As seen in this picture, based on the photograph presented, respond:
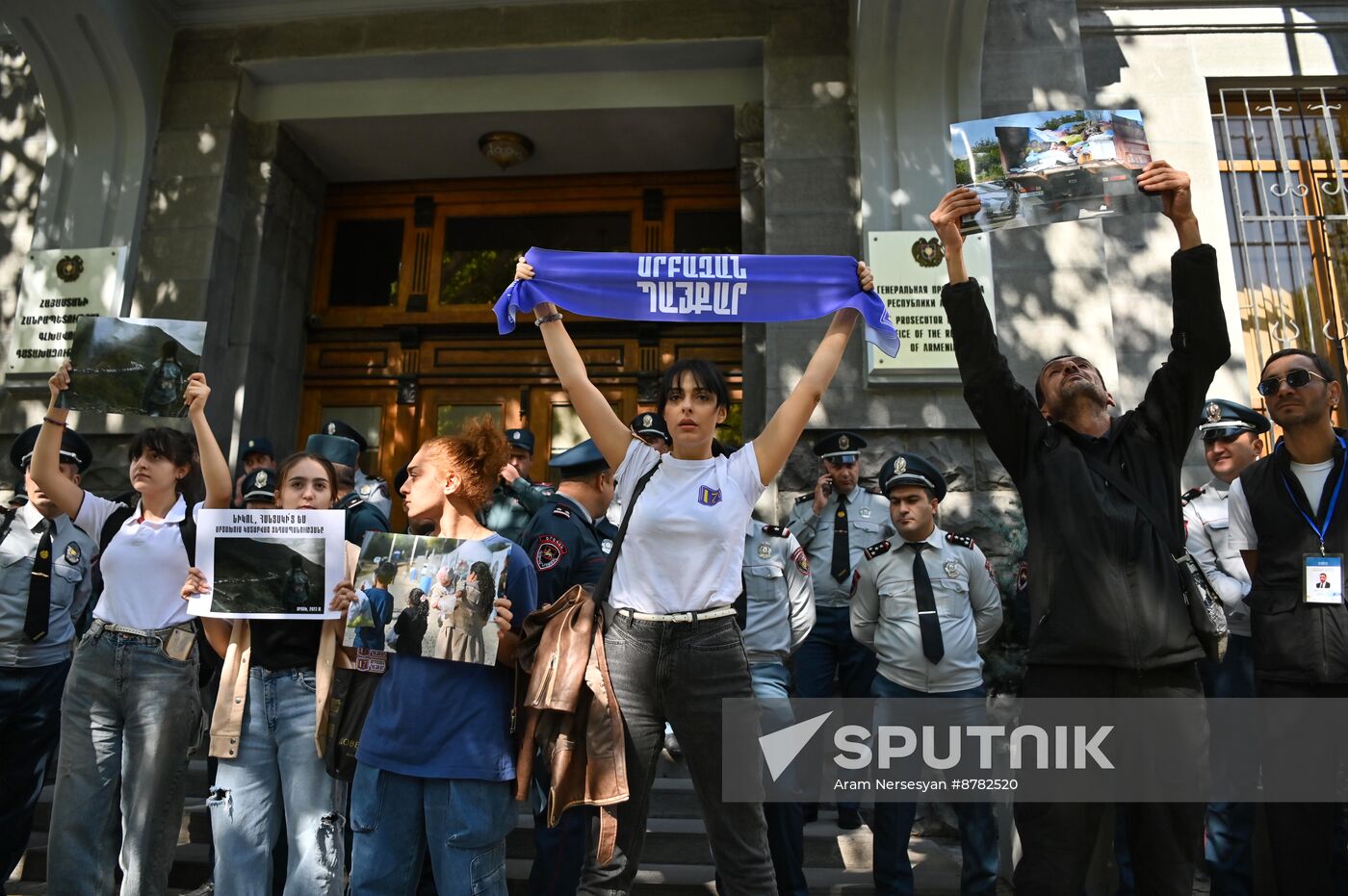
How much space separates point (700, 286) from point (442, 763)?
197 cm

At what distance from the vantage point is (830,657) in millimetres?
5410

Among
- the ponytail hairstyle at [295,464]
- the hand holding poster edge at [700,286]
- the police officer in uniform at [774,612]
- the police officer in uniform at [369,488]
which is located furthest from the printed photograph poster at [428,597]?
the police officer in uniform at [774,612]

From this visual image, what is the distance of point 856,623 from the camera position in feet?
15.8

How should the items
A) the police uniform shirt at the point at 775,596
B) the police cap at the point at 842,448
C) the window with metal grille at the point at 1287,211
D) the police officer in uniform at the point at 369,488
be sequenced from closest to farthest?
1. the police uniform shirt at the point at 775,596
2. the police officer in uniform at the point at 369,488
3. the police cap at the point at 842,448
4. the window with metal grille at the point at 1287,211

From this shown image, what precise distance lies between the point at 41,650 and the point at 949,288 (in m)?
4.64

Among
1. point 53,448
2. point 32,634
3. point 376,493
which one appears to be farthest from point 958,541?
point 32,634

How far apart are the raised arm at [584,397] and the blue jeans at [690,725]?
60 centimetres

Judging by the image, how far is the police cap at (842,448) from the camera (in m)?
5.94

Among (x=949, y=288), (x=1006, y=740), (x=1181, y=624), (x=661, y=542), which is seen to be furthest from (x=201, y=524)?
(x=1006, y=740)

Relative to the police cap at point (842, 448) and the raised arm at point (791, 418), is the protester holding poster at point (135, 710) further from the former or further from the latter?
the police cap at point (842, 448)

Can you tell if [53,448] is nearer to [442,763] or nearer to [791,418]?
[442,763]

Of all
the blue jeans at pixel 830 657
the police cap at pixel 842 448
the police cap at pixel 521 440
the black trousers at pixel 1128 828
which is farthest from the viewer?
the police cap at pixel 521 440

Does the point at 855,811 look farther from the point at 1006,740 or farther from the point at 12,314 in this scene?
the point at 12,314

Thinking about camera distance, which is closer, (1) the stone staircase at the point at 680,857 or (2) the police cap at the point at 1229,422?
(1) the stone staircase at the point at 680,857
